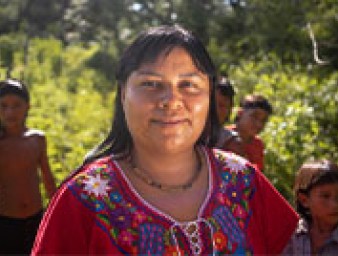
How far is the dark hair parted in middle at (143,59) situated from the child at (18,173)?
2356 millimetres

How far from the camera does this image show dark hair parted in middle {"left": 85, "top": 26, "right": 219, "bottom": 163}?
1457mm

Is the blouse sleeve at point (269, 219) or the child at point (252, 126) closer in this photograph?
the blouse sleeve at point (269, 219)

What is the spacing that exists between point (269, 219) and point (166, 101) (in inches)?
17.7

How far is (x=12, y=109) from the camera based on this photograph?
3838 mm

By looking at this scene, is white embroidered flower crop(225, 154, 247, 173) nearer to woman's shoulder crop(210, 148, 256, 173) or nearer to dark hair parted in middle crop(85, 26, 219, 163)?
woman's shoulder crop(210, 148, 256, 173)

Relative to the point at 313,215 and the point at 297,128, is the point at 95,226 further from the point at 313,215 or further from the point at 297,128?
the point at 297,128

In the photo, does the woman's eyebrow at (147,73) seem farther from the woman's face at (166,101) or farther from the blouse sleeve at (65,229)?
the blouse sleeve at (65,229)

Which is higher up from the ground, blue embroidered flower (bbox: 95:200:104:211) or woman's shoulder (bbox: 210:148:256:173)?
woman's shoulder (bbox: 210:148:256:173)

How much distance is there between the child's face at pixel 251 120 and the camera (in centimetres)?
402

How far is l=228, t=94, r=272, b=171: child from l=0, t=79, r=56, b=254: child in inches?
53.4

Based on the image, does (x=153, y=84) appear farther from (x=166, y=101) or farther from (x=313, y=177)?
(x=313, y=177)

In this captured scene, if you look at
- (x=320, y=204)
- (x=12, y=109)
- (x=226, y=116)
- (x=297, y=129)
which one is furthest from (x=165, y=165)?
(x=297, y=129)

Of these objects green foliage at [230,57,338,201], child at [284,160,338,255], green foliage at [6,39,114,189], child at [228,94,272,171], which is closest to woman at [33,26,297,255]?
child at [284,160,338,255]

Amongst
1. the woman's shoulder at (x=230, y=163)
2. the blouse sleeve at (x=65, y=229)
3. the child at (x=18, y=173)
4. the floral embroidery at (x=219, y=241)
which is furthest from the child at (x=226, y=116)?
the blouse sleeve at (x=65, y=229)
